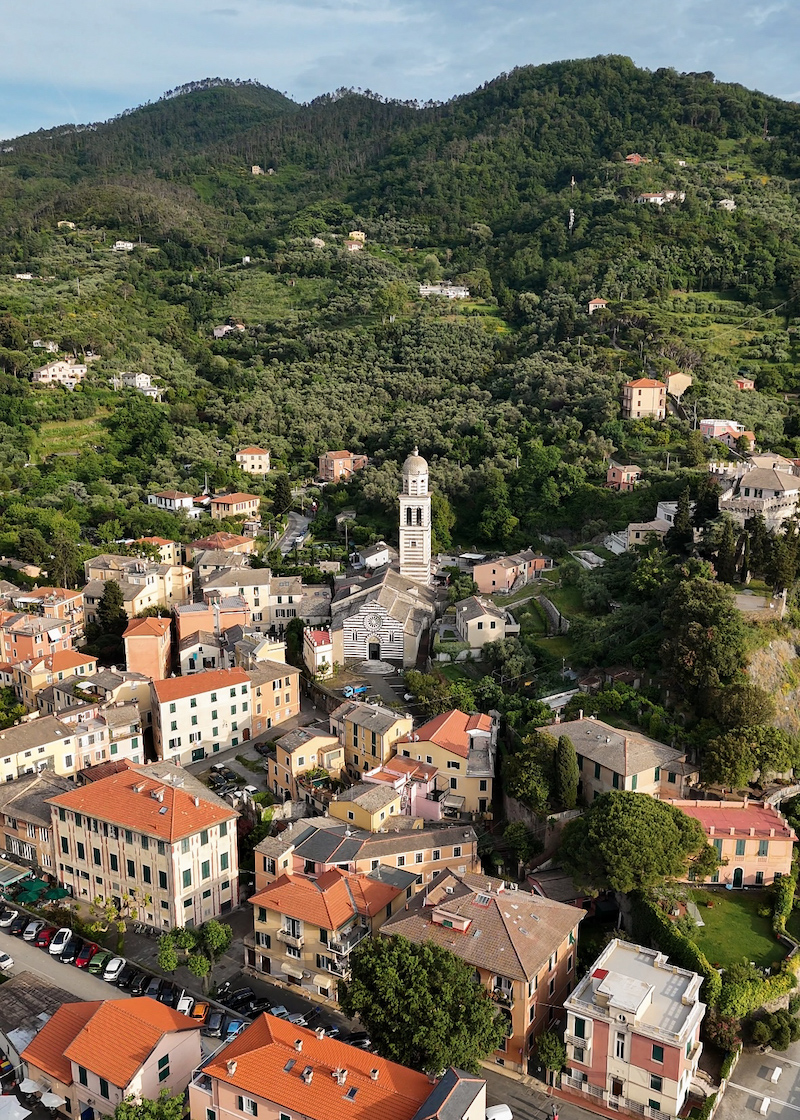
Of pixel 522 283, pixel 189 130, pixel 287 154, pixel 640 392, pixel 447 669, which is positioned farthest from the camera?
pixel 189 130

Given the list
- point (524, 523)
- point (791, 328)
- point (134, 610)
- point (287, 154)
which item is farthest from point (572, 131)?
point (134, 610)

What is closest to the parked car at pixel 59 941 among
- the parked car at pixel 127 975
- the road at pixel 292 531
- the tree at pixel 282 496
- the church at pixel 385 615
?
the parked car at pixel 127 975

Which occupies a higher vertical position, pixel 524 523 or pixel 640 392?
pixel 640 392

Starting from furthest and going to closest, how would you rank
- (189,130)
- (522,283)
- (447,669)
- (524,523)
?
(189,130), (522,283), (524,523), (447,669)

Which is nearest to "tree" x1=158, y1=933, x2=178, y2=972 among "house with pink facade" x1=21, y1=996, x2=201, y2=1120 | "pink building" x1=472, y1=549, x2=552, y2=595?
"house with pink facade" x1=21, y1=996, x2=201, y2=1120

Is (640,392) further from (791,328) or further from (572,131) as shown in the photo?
(572,131)

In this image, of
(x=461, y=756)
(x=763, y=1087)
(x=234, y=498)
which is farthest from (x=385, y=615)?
(x=763, y=1087)

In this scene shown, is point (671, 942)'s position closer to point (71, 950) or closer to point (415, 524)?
point (71, 950)
